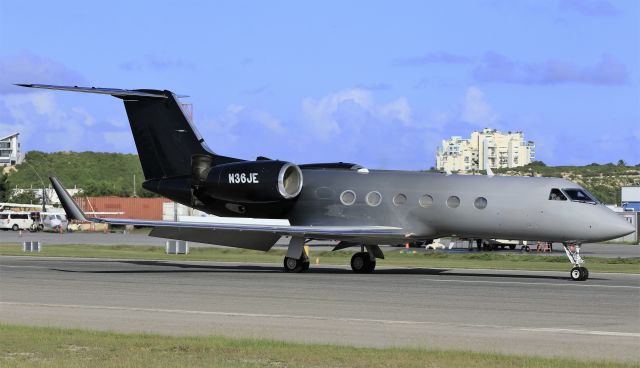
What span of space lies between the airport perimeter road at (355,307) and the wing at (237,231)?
3.66ft

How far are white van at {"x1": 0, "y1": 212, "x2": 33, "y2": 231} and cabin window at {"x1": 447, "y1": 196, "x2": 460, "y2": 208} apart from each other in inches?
3016

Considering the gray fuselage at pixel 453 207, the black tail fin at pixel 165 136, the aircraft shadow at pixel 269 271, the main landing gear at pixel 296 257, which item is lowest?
the aircraft shadow at pixel 269 271

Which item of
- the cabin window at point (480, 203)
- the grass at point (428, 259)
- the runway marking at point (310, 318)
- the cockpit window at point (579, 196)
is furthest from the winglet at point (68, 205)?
the cockpit window at point (579, 196)

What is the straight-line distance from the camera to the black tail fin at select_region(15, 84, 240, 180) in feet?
117

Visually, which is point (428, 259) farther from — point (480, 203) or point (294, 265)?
point (480, 203)

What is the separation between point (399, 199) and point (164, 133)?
9.11 metres

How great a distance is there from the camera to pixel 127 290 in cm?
2389

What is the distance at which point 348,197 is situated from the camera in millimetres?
32688

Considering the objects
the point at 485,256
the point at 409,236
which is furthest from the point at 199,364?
the point at 485,256

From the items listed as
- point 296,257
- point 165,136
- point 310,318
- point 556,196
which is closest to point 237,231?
point 296,257

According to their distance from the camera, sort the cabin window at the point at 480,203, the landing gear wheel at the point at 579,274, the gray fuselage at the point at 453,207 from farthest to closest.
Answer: the cabin window at the point at 480,203
the gray fuselage at the point at 453,207
the landing gear wheel at the point at 579,274

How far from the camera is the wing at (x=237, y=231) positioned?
99.9ft

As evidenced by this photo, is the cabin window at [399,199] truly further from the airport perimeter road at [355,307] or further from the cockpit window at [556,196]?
the cockpit window at [556,196]

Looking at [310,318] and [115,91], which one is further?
[115,91]
